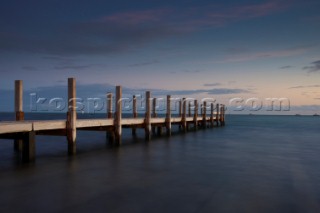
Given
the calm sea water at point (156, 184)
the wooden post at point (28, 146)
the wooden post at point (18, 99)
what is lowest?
the calm sea water at point (156, 184)

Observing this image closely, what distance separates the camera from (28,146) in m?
12.4

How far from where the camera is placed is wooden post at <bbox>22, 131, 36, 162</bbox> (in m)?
12.1

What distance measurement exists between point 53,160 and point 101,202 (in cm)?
693

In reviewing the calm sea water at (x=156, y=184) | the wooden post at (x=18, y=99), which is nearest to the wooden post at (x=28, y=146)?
the calm sea water at (x=156, y=184)

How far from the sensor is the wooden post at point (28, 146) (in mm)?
12113

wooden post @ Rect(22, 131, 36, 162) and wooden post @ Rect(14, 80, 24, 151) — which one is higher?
wooden post @ Rect(14, 80, 24, 151)

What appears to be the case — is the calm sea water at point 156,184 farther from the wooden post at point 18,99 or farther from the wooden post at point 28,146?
the wooden post at point 18,99

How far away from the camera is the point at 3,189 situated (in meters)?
8.85

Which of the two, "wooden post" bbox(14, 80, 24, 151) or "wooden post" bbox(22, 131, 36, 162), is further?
"wooden post" bbox(14, 80, 24, 151)

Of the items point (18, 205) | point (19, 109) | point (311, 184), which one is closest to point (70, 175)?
point (18, 205)

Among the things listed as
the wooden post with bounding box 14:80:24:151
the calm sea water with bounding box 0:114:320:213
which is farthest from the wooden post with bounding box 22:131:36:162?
the wooden post with bounding box 14:80:24:151

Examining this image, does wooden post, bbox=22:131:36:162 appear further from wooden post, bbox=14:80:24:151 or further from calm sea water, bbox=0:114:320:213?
wooden post, bbox=14:80:24:151

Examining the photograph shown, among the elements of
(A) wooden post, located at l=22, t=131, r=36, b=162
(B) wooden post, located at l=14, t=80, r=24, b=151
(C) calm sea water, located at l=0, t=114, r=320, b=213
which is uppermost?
(B) wooden post, located at l=14, t=80, r=24, b=151

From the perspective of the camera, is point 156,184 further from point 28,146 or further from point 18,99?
point 18,99
